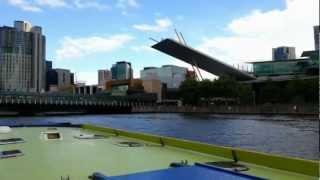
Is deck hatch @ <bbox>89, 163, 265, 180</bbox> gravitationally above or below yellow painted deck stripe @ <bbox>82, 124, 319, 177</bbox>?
above

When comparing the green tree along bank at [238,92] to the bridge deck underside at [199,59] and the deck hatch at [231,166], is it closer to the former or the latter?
the bridge deck underside at [199,59]

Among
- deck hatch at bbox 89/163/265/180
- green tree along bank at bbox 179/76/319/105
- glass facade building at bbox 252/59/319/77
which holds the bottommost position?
deck hatch at bbox 89/163/265/180

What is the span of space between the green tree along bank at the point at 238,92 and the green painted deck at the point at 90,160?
353 ft

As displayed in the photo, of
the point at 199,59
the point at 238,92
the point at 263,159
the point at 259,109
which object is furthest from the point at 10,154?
the point at 199,59

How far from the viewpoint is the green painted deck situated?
8.49m

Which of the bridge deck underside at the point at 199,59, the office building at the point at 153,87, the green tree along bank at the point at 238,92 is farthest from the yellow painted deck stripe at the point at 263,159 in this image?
the office building at the point at 153,87

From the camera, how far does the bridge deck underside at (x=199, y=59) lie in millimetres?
152750

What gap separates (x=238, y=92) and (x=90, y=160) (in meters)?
121

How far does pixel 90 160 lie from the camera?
33.9 feet

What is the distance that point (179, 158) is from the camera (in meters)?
10.4

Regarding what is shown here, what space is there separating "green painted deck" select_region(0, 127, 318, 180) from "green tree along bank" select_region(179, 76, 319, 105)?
107512 millimetres

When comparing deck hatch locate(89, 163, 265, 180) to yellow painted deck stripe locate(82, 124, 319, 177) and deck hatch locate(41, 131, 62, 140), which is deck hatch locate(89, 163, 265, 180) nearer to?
yellow painted deck stripe locate(82, 124, 319, 177)

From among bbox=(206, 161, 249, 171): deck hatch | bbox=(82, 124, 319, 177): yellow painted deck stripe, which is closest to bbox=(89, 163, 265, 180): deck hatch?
bbox=(206, 161, 249, 171): deck hatch

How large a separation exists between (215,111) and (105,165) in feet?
374
